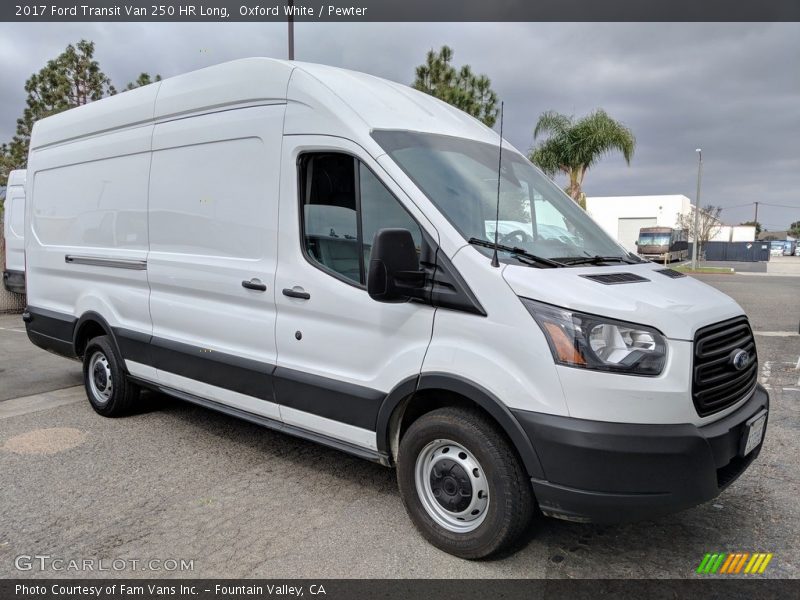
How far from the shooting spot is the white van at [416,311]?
9.23 ft

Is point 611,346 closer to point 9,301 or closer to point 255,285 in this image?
point 255,285

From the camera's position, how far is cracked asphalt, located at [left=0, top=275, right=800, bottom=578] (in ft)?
10.6

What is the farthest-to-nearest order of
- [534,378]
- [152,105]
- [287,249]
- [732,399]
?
1. [152,105]
2. [287,249]
3. [732,399]
4. [534,378]

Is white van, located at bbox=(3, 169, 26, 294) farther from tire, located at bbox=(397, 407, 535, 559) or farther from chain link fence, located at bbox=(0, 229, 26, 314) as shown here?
tire, located at bbox=(397, 407, 535, 559)

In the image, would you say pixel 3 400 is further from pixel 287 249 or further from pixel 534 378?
pixel 534 378

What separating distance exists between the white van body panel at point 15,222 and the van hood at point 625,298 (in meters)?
12.6

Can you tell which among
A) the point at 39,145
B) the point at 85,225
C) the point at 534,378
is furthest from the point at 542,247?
the point at 39,145

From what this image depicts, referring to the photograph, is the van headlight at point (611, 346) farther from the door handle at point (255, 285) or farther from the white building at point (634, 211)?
the white building at point (634, 211)

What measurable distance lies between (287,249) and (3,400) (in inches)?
173

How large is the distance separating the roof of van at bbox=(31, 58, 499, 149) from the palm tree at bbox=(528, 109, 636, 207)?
16.2m

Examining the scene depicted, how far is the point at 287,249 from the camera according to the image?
391cm

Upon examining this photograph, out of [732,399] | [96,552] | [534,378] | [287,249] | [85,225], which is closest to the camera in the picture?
[534,378]

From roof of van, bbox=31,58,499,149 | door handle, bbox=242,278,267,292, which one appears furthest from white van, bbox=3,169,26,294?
door handle, bbox=242,278,267,292

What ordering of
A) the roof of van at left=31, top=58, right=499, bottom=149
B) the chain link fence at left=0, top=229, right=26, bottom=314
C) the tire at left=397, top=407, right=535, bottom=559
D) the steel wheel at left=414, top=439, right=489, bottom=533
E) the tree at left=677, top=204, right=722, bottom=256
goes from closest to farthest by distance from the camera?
the tire at left=397, top=407, right=535, bottom=559 < the steel wheel at left=414, top=439, right=489, bottom=533 < the roof of van at left=31, top=58, right=499, bottom=149 < the chain link fence at left=0, top=229, right=26, bottom=314 < the tree at left=677, top=204, right=722, bottom=256
